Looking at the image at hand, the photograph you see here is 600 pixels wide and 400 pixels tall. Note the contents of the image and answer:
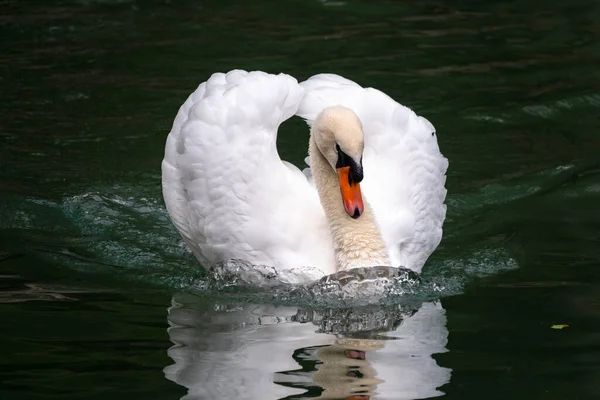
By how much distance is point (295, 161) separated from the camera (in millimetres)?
10234

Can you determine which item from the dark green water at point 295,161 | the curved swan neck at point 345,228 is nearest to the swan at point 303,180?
the curved swan neck at point 345,228

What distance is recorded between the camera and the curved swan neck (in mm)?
7168

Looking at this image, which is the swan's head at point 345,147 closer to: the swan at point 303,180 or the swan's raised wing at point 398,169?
the swan at point 303,180

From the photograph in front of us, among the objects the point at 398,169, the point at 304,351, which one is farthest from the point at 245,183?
the point at 304,351

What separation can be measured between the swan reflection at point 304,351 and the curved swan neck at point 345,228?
13.2 inches

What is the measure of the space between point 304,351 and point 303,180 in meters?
1.95

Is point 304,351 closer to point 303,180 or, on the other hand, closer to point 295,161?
point 303,180

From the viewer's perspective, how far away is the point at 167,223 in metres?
9.02

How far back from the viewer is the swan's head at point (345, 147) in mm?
6973

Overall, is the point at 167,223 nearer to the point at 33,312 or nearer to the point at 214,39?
the point at 33,312

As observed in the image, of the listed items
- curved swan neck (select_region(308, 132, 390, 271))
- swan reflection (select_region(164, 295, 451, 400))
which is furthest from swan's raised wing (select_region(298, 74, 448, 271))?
swan reflection (select_region(164, 295, 451, 400))

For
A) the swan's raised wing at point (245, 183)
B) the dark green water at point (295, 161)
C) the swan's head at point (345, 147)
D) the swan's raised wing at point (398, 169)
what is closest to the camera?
the dark green water at point (295, 161)

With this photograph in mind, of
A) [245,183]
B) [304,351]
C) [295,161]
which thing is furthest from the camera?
[295,161]

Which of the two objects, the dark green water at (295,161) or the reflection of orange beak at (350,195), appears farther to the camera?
the reflection of orange beak at (350,195)
